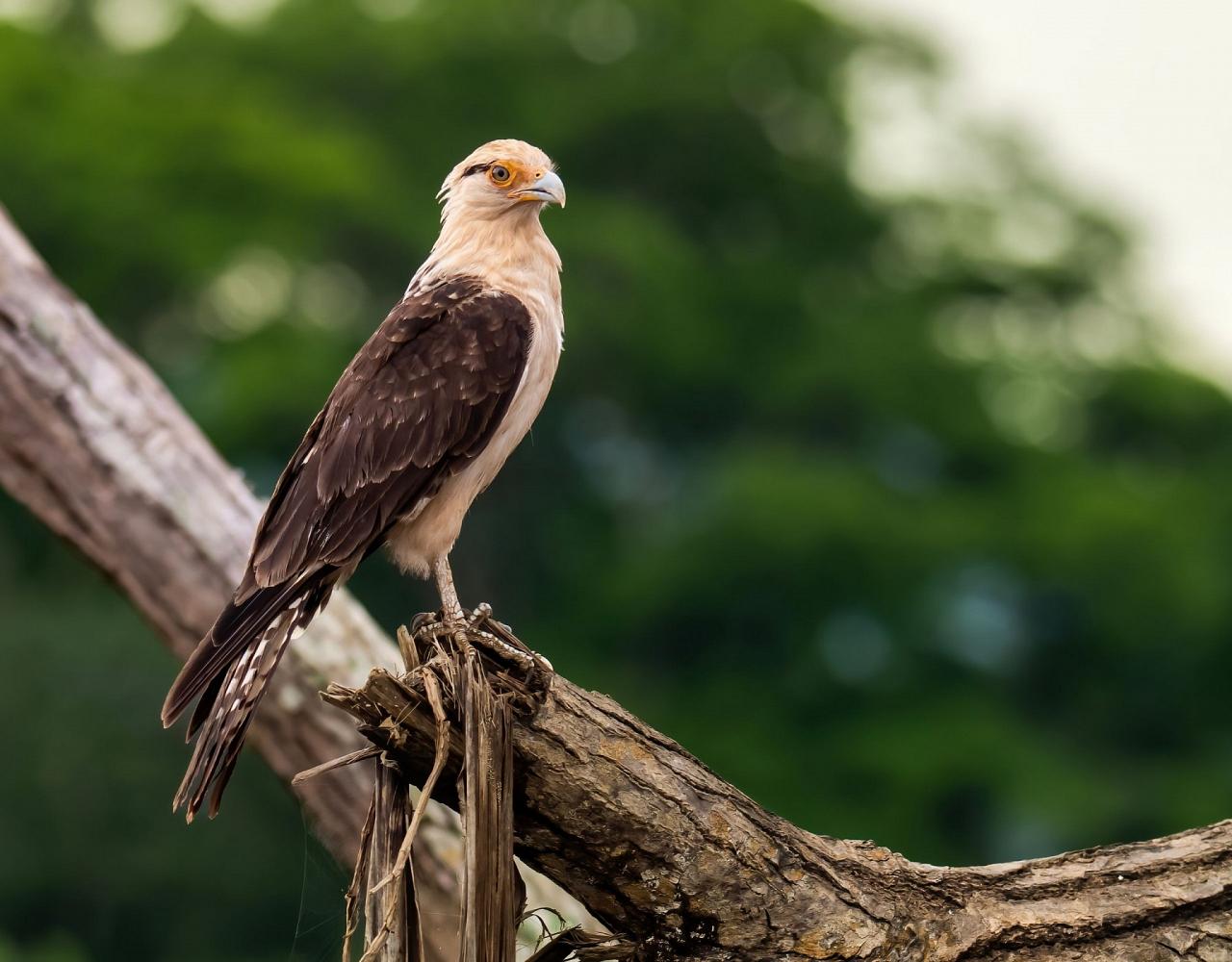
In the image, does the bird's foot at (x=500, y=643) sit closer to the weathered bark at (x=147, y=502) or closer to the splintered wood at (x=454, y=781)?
the splintered wood at (x=454, y=781)

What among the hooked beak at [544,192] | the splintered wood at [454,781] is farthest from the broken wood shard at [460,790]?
the hooked beak at [544,192]

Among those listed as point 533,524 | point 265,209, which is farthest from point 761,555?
point 265,209

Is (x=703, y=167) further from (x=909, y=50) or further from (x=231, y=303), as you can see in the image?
(x=231, y=303)

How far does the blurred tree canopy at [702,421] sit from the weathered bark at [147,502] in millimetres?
11014

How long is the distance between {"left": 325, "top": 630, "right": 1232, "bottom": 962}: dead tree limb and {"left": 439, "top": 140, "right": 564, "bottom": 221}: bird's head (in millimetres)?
2491

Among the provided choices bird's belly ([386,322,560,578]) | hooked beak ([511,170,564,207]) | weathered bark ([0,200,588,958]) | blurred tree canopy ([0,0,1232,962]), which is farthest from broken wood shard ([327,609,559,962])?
blurred tree canopy ([0,0,1232,962])

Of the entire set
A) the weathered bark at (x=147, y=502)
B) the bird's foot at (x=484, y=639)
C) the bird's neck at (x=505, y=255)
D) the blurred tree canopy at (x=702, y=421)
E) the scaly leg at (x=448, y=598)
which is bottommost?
the bird's foot at (x=484, y=639)

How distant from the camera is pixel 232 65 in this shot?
3067 centimetres

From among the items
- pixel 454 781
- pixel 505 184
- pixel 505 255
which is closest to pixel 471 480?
pixel 505 255

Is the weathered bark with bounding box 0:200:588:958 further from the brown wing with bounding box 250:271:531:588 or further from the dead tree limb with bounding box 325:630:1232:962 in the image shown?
the dead tree limb with bounding box 325:630:1232:962

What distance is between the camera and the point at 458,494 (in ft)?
18.2

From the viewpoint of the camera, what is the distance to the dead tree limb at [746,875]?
4.10 meters

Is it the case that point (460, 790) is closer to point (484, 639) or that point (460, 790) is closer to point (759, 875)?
point (484, 639)

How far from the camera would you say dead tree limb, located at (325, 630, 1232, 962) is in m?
4.10
